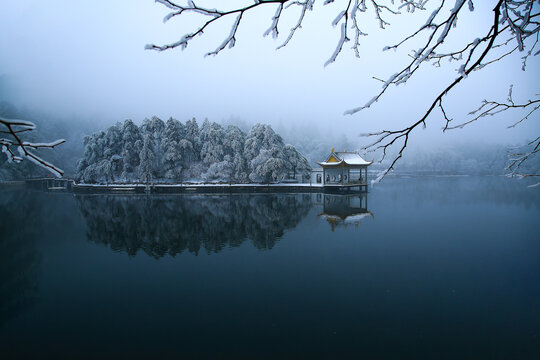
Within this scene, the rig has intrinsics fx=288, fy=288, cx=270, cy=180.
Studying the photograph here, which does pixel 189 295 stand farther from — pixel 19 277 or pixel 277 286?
pixel 19 277

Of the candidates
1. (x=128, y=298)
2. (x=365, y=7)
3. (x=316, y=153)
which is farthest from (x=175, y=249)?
(x=316, y=153)

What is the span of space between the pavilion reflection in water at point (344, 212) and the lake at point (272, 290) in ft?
3.38

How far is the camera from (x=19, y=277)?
853cm

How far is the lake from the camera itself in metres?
5.15

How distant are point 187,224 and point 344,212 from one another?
982cm

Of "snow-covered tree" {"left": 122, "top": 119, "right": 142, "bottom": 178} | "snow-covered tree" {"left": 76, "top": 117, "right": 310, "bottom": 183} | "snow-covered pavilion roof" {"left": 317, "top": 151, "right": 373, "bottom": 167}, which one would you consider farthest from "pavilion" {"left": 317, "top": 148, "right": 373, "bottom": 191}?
"snow-covered tree" {"left": 122, "top": 119, "right": 142, "bottom": 178}

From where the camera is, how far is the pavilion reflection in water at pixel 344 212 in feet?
51.9

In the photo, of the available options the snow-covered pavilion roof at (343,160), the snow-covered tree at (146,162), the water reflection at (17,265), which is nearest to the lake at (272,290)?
the water reflection at (17,265)

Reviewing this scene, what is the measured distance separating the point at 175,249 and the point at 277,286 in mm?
5153

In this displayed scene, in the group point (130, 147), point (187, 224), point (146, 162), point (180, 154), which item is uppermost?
point (130, 147)

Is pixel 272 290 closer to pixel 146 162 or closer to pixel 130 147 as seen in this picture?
pixel 146 162

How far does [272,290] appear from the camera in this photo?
24.0 feet

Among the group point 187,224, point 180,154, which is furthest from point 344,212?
point 180,154

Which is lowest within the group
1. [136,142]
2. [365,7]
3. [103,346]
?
[103,346]
